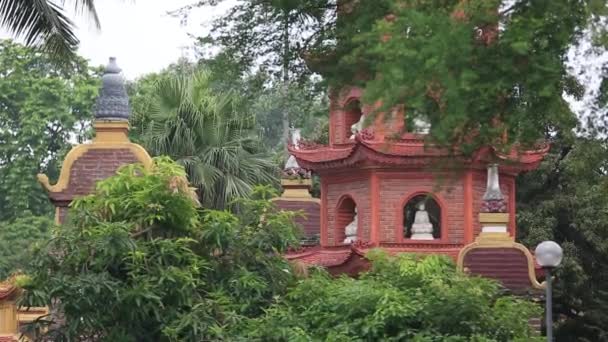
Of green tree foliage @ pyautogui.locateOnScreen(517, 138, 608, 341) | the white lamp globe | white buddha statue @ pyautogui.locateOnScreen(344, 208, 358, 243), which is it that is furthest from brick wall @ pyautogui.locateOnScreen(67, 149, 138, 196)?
green tree foliage @ pyautogui.locateOnScreen(517, 138, 608, 341)

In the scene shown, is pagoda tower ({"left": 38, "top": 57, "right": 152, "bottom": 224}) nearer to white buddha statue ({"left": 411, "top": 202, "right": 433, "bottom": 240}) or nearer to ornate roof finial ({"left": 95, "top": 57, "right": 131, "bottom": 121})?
ornate roof finial ({"left": 95, "top": 57, "right": 131, "bottom": 121})

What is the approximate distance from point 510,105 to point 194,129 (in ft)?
74.5

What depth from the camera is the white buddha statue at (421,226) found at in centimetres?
2770

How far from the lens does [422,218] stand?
1096 inches

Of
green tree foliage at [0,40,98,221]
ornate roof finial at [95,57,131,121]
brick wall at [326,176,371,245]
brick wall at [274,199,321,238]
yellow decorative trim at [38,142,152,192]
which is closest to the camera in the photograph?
yellow decorative trim at [38,142,152,192]

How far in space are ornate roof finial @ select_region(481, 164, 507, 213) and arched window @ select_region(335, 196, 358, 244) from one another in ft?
9.32

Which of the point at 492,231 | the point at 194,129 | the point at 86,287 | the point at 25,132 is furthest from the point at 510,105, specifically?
the point at 25,132

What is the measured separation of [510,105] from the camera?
12703 millimetres

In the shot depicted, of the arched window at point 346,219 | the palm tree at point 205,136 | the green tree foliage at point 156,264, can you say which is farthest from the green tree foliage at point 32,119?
the green tree foliage at point 156,264

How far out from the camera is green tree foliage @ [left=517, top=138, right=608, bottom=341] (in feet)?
104

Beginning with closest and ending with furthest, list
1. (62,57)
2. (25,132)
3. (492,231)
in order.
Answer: (62,57) < (492,231) < (25,132)

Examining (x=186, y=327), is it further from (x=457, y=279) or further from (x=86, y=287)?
(x=457, y=279)

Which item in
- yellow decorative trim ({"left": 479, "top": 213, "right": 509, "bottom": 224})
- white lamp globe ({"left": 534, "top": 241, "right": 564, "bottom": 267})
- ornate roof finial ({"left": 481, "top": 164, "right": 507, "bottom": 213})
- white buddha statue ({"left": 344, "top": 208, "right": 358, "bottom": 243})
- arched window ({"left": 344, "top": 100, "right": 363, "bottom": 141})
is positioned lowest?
white lamp globe ({"left": 534, "top": 241, "right": 564, "bottom": 267})

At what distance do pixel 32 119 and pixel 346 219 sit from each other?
29252 millimetres
